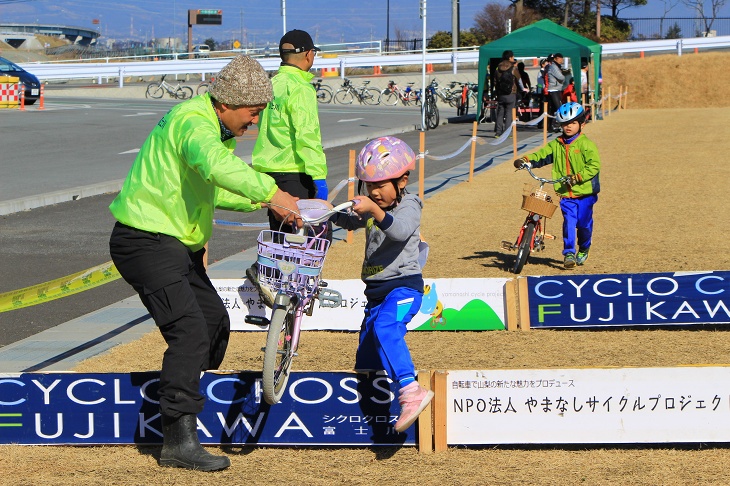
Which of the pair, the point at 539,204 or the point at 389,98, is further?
the point at 389,98

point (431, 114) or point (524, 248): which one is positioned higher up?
point (431, 114)

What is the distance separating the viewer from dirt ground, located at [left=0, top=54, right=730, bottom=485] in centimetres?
491

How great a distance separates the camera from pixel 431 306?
306 inches

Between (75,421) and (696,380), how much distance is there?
10.4ft

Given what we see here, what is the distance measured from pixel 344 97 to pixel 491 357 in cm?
3627

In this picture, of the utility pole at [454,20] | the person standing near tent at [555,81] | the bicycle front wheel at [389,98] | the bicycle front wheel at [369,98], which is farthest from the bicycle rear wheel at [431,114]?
the utility pole at [454,20]

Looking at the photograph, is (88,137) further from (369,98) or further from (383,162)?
(383,162)

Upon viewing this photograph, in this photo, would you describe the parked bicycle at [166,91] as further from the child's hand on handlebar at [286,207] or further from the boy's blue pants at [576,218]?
the child's hand on handlebar at [286,207]

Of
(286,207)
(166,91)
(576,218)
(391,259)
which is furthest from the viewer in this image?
(166,91)

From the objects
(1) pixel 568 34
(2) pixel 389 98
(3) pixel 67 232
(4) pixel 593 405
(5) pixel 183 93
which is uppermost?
(1) pixel 568 34

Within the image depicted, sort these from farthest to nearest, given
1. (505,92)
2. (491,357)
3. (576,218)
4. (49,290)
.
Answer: (505,92), (576,218), (491,357), (49,290)

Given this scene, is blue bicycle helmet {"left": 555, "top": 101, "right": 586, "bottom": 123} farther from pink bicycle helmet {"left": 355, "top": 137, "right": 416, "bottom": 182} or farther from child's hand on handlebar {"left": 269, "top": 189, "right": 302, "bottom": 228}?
child's hand on handlebar {"left": 269, "top": 189, "right": 302, "bottom": 228}

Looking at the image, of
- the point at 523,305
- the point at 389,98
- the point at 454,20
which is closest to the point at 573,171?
the point at 523,305

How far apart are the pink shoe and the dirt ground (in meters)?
0.24
